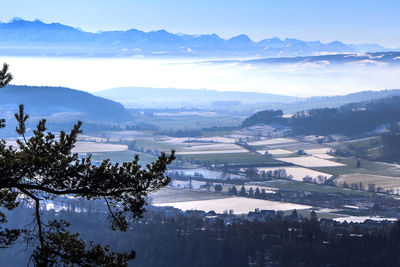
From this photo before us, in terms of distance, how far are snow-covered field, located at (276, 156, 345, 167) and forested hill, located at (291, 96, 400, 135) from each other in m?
42.1

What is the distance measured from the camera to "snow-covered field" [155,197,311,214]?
76.2 m

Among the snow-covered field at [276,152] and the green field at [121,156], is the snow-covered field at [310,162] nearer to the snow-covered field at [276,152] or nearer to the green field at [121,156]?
the snow-covered field at [276,152]

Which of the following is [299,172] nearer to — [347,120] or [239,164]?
[239,164]

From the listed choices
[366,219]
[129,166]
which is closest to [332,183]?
[366,219]

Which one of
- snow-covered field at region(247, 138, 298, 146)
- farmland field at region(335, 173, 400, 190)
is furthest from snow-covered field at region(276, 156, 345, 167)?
snow-covered field at region(247, 138, 298, 146)

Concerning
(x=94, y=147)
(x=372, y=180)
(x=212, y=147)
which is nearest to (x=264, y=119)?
(x=212, y=147)

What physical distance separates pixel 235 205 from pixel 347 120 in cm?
10001

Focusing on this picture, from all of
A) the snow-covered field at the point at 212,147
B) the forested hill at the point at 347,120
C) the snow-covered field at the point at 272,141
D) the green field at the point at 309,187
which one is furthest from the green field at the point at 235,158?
the forested hill at the point at 347,120

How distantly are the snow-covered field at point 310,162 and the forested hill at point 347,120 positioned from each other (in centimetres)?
4207

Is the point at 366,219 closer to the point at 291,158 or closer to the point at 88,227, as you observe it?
the point at 88,227

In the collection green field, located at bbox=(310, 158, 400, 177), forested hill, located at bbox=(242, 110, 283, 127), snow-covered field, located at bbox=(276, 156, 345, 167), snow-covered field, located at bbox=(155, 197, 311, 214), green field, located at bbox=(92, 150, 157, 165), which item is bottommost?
snow-covered field, located at bbox=(155, 197, 311, 214)

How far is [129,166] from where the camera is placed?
19438 millimetres

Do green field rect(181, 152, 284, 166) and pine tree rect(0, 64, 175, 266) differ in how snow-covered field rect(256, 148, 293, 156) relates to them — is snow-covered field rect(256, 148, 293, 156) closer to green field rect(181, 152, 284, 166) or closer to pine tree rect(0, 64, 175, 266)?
green field rect(181, 152, 284, 166)

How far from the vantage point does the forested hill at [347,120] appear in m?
168
